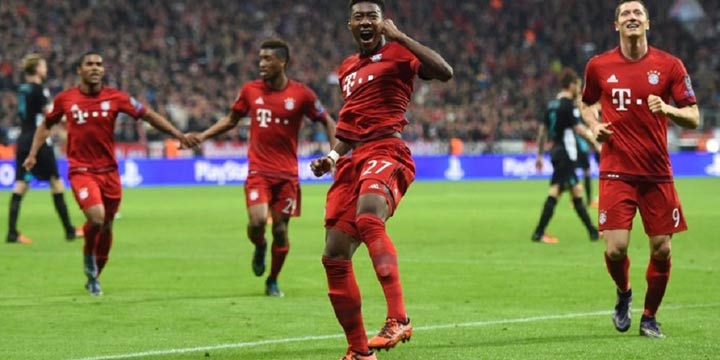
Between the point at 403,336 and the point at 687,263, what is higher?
the point at 403,336

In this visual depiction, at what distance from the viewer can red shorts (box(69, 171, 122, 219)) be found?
12531mm

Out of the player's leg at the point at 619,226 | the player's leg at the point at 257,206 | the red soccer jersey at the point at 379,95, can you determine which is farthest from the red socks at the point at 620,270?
the player's leg at the point at 257,206

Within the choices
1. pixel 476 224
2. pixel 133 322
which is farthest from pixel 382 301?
pixel 476 224

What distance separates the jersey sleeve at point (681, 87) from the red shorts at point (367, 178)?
213 centimetres

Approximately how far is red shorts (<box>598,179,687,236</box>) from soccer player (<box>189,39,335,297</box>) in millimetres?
3959

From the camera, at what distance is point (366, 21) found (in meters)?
8.23

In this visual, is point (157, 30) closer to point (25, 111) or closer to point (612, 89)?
point (25, 111)

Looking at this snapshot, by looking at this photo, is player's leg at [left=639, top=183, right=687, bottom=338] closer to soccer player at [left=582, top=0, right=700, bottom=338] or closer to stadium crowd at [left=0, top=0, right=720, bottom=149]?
soccer player at [left=582, top=0, right=700, bottom=338]

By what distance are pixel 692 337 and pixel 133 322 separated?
171 inches

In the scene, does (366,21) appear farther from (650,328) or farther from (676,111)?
(650,328)

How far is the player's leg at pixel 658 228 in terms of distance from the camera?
9273 millimetres

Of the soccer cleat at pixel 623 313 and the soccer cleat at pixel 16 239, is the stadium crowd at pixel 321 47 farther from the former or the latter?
the soccer cleat at pixel 623 313

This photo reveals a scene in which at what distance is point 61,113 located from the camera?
13.0m

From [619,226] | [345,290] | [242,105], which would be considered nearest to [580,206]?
[242,105]
